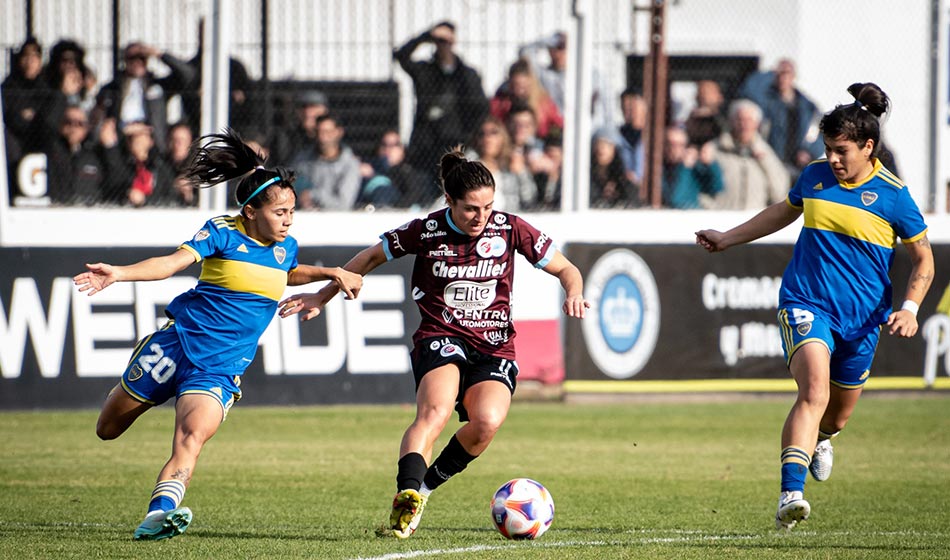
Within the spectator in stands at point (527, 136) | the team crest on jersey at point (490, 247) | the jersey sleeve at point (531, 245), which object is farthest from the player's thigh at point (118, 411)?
the spectator in stands at point (527, 136)

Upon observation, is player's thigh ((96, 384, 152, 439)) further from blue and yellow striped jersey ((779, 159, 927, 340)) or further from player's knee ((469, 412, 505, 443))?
blue and yellow striped jersey ((779, 159, 927, 340))

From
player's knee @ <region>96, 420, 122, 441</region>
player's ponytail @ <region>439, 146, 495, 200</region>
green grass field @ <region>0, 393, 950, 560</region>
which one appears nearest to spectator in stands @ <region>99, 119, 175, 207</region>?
green grass field @ <region>0, 393, 950, 560</region>

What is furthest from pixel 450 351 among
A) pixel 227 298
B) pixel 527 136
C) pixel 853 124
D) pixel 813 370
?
pixel 527 136

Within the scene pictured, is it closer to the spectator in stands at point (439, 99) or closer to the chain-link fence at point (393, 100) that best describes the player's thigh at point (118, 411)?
the chain-link fence at point (393, 100)

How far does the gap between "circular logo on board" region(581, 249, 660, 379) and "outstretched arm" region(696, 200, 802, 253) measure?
266 inches

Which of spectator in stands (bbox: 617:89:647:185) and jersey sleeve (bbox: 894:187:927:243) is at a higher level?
spectator in stands (bbox: 617:89:647:185)

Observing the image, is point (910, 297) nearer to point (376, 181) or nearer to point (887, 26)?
point (376, 181)

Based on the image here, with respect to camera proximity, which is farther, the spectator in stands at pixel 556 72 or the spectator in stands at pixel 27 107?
the spectator in stands at pixel 556 72

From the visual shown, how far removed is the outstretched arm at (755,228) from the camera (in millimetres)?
7750

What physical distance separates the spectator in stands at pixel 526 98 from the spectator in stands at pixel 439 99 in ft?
0.99

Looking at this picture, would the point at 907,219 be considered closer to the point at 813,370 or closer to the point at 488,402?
the point at 813,370

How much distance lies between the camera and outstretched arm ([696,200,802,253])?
7.75 metres

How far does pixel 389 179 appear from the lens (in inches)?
600

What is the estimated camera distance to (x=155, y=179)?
1451 centimetres
